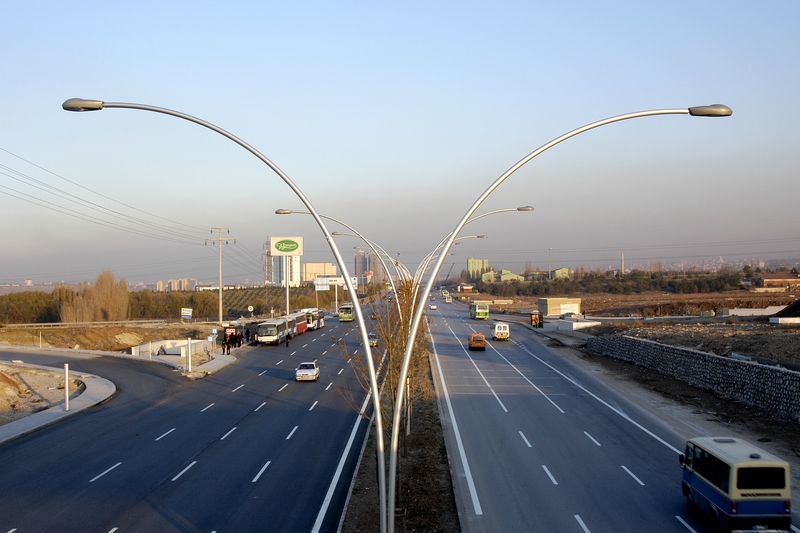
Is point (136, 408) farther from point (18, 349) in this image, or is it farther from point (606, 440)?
point (18, 349)

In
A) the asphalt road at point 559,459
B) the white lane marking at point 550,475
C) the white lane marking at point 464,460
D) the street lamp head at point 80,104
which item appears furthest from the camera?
the white lane marking at point 550,475

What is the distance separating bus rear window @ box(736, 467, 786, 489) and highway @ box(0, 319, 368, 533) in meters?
8.30

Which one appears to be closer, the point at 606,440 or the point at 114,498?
the point at 114,498

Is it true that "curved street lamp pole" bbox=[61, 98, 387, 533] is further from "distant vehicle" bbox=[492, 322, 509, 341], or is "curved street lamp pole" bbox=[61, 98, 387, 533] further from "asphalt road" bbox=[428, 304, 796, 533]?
"distant vehicle" bbox=[492, 322, 509, 341]

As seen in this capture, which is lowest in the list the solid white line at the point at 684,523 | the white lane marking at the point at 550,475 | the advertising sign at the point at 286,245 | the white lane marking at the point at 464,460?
the white lane marking at the point at 464,460

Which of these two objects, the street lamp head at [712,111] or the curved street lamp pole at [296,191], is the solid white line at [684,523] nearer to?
the curved street lamp pole at [296,191]

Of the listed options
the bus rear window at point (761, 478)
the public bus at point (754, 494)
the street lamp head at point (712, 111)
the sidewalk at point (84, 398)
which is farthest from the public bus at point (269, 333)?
the street lamp head at point (712, 111)

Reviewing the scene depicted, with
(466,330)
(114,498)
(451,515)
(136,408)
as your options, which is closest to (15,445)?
(136,408)

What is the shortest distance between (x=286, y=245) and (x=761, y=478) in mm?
77134

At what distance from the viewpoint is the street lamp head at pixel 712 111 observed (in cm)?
950

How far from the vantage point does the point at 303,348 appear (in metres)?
52.1

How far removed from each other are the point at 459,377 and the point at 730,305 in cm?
5752

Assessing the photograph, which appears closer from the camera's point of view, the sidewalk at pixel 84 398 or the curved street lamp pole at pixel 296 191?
the curved street lamp pole at pixel 296 191

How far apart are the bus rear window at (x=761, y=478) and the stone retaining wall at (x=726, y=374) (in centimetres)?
1190
